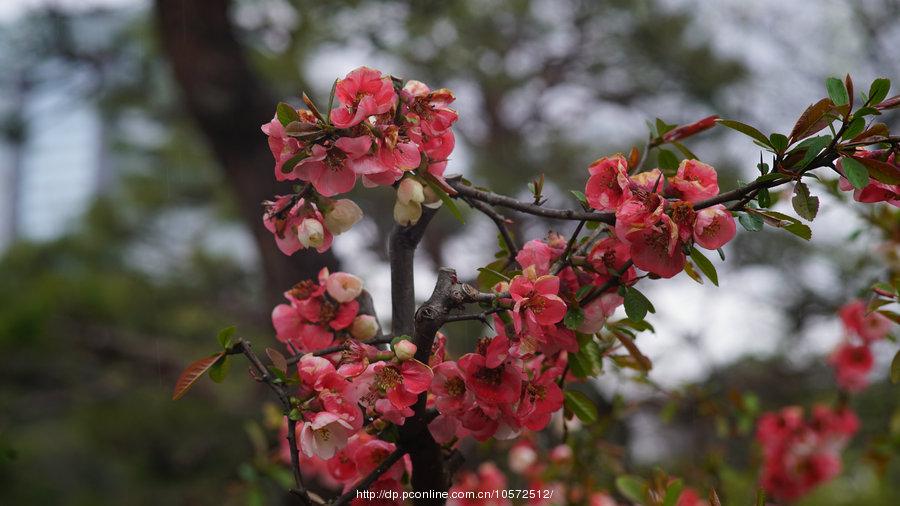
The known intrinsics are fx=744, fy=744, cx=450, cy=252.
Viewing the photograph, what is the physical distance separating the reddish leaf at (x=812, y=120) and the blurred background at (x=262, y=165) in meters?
1.18

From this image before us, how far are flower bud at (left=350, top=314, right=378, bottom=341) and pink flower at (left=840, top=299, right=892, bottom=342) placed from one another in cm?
68

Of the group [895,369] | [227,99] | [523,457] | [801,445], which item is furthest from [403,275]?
[227,99]

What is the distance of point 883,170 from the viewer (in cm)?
40

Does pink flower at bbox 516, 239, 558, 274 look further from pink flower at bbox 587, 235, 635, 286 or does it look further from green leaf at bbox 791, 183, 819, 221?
green leaf at bbox 791, 183, 819, 221

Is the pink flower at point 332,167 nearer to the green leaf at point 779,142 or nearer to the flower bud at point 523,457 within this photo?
the green leaf at point 779,142

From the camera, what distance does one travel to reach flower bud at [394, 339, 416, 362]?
0.42 m

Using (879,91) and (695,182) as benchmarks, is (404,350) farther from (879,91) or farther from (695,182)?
(879,91)

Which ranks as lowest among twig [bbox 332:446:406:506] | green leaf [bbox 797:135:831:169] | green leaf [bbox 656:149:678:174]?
twig [bbox 332:446:406:506]

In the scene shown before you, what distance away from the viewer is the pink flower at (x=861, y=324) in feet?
3.10

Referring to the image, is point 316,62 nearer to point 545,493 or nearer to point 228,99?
point 228,99

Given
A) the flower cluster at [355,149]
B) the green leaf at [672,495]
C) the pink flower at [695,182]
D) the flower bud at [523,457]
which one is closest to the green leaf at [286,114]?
the flower cluster at [355,149]

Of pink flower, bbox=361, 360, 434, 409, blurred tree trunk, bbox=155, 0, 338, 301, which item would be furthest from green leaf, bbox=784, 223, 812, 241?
blurred tree trunk, bbox=155, 0, 338, 301

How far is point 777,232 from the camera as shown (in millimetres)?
2680

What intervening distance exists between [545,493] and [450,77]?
2461mm
